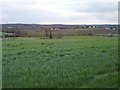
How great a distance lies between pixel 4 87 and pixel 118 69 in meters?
6.82

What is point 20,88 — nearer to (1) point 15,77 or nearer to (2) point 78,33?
(1) point 15,77

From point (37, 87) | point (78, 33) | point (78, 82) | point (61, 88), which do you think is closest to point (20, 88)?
point (37, 87)

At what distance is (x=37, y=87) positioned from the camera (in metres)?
12.3

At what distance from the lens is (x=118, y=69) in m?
16.7

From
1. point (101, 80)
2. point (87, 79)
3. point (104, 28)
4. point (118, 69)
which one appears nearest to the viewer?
point (101, 80)

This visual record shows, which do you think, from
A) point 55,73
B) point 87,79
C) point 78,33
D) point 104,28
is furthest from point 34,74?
point 104,28

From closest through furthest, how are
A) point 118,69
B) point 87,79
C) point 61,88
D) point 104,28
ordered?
point 61,88
point 87,79
point 118,69
point 104,28

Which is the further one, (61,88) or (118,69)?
(118,69)

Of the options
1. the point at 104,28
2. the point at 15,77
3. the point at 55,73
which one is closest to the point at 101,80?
the point at 55,73

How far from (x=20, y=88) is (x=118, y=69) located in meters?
6.51

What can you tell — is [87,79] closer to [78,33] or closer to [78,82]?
[78,82]

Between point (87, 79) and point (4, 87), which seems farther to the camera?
point (87, 79)

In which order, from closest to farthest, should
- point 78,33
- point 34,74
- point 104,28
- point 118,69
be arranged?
point 34,74 → point 118,69 → point 78,33 → point 104,28

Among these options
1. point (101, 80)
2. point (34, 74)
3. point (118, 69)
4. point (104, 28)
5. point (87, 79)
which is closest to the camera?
point (101, 80)
